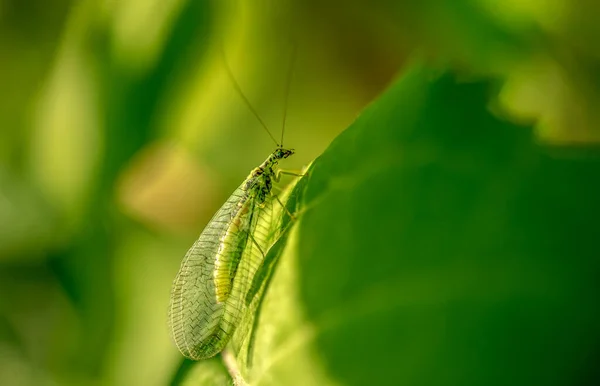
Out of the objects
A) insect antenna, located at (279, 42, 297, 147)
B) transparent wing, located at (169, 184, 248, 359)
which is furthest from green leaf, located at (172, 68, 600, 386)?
insect antenna, located at (279, 42, 297, 147)

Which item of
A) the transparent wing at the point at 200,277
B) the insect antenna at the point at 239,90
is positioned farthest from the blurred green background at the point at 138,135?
the transparent wing at the point at 200,277

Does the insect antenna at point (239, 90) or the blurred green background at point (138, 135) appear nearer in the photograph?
the blurred green background at point (138, 135)

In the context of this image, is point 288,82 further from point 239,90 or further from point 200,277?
→ point 200,277

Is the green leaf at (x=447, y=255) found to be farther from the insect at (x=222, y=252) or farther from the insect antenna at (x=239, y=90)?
the insect antenna at (x=239, y=90)

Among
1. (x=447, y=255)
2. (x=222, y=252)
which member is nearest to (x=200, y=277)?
(x=222, y=252)

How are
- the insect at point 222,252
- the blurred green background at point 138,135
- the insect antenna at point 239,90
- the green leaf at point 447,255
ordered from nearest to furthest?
1. the green leaf at point 447,255
2. the insect at point 222,252
3. the blurred green background at point 138,135
4. the insect antenna at point 239,90

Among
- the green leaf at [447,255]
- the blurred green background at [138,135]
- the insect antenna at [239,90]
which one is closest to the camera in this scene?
the green leaf at [447,255]

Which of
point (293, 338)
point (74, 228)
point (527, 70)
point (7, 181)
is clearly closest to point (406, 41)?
point (527, 70)

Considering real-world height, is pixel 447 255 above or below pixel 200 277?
above
